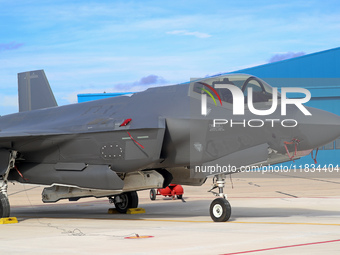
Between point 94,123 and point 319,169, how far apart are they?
111 ft

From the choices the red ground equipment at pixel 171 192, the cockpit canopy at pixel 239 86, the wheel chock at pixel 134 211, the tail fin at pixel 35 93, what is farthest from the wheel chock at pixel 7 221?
the red ground equipment at pixel 171 192

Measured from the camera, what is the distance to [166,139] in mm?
13141

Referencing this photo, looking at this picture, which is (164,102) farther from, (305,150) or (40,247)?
(40,247)

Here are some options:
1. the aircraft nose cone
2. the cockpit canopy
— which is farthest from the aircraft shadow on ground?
the cockpit canopy

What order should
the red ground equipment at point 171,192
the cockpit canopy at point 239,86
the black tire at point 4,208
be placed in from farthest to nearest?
the red ground equipment at point 171,192
the black tire at point 4,208
the cockpit canopy at point 239,86

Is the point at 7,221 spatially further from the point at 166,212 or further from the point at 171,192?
the point at 171,192

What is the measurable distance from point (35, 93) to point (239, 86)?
921 cm

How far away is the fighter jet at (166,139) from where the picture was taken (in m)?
12.2

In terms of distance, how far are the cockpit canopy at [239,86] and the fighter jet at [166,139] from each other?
22 mm

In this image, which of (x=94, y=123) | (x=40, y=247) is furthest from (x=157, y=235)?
(x=94, y=123)

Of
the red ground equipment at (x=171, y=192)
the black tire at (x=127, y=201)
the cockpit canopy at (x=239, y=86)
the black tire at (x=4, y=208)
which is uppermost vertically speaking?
the cockpit canopy at (x=239, y=86)

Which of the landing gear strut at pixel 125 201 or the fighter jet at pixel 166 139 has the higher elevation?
the fighter jet at pixel 166 139

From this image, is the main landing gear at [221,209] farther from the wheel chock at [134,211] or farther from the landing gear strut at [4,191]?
the landing gear strut at [4,191]

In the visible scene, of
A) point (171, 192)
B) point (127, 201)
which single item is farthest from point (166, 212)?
point (171, 192)
